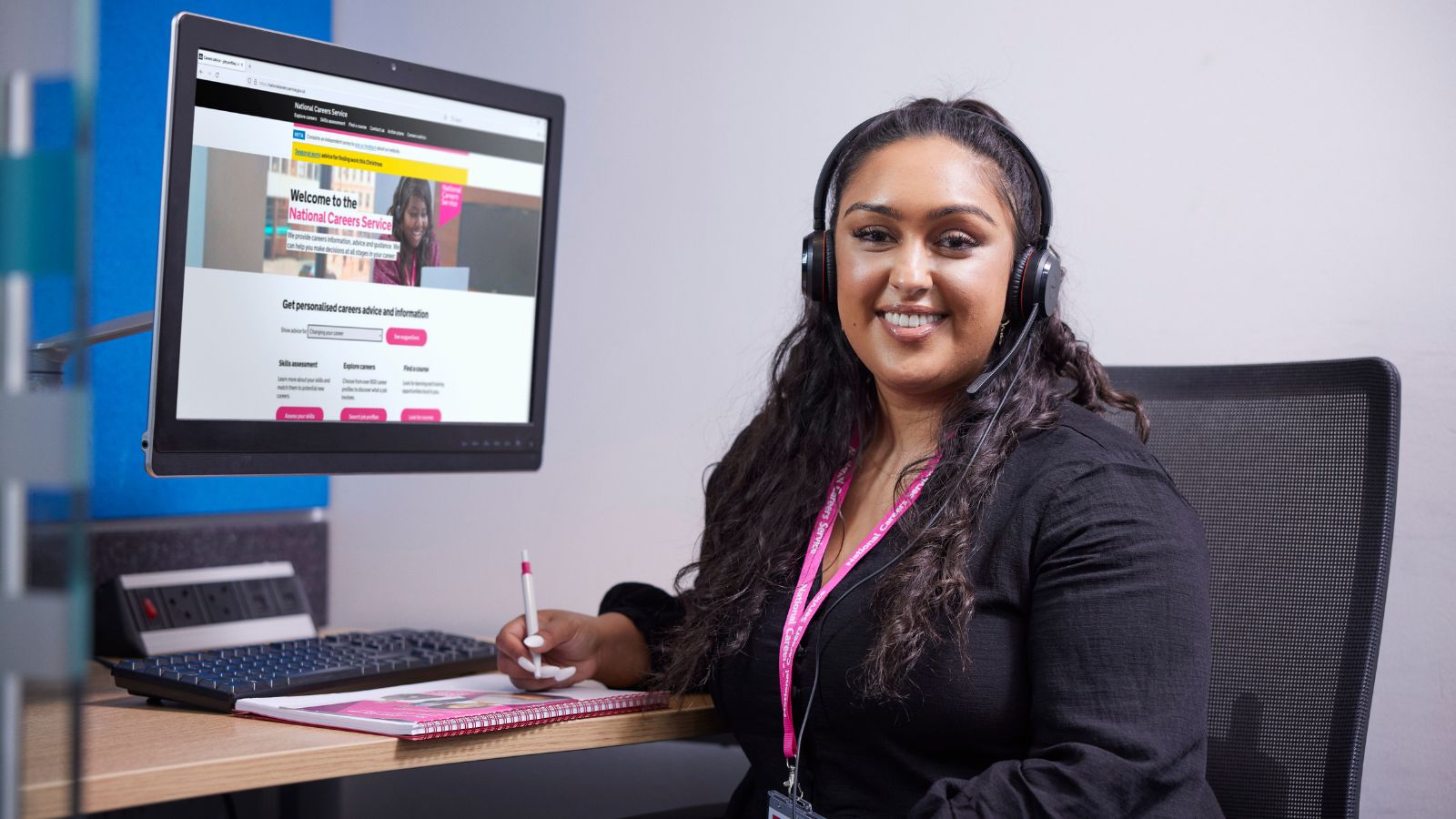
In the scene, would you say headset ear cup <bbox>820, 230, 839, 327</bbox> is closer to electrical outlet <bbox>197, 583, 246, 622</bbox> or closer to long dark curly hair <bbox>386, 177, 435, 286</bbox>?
long dark curly hair <bbox>386, 177, 435, 286</bbox>

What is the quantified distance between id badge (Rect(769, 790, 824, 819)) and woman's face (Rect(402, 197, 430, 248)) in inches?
27.0

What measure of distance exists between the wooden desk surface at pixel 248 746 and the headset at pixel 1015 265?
425 millimetres

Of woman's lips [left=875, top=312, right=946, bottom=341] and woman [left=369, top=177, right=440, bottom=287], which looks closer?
woman's lips [left=875, top=312, right=946, bottom=341]

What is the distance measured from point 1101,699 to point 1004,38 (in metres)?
0.91

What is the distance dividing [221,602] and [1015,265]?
94 centimetres

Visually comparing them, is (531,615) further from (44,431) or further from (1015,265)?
(44,431)

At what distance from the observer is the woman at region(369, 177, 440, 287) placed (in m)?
1.30

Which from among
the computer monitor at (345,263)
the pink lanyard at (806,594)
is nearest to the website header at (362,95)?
the computer monitor at (345,263)

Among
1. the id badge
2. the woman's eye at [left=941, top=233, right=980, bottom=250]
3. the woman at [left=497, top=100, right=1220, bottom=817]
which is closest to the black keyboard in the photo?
the woman at [left=497, top=100, right=1220, bottom=817]

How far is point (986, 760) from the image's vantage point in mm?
979

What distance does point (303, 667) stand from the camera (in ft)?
3.68

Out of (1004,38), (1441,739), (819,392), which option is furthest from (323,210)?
(1441,739)

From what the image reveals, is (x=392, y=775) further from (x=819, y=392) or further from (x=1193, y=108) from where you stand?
(x=1193, y=108)

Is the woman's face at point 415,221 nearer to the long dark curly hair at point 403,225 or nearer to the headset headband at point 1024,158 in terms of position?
the long dark curly hair at point 403,225
